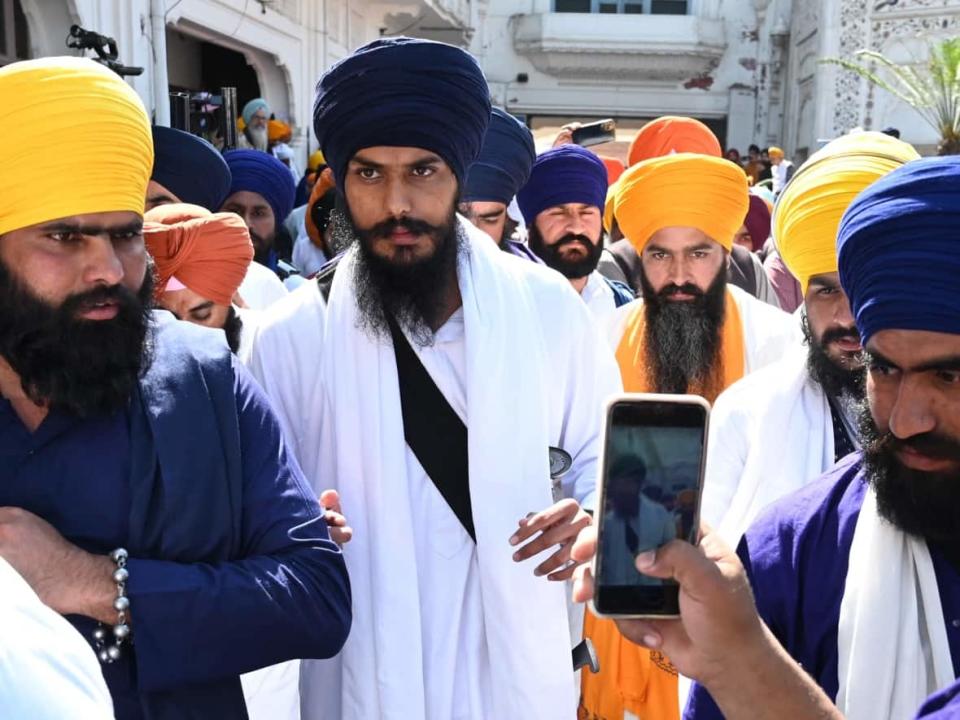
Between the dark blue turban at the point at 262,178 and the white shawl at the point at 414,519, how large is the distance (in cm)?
337

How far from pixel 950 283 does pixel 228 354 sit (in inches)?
43.2

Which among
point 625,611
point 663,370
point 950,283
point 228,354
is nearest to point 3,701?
point 625,611

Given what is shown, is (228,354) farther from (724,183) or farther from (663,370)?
(724,183)

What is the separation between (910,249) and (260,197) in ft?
14.0

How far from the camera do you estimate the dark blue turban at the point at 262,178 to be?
5324 millimetres

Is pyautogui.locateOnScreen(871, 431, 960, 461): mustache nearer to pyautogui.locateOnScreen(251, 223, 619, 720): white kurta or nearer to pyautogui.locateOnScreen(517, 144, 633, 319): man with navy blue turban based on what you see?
pyautogui.locateOnScreen(251, 223, 619, 720): white kurta

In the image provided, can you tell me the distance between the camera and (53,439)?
1.48 metres

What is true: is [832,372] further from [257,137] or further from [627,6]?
[627,6]

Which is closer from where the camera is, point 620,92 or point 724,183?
point 724,183

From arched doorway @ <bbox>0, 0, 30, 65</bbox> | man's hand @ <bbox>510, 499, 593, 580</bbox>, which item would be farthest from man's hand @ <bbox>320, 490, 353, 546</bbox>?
arched doorway @ <bbox>0, 0, 30, 65</bbox>

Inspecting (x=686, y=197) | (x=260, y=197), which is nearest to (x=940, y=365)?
(x=686, y=197)

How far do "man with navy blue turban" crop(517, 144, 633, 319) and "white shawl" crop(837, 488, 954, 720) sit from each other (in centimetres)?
277

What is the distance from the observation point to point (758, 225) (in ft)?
21.4

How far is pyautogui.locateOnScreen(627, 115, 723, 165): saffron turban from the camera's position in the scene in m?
6.66
